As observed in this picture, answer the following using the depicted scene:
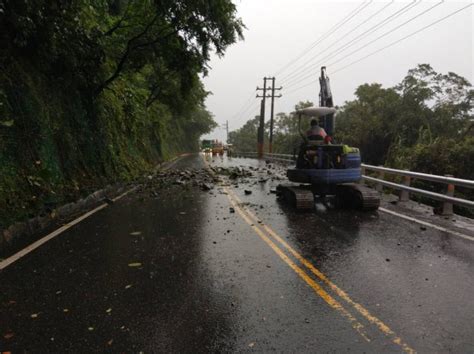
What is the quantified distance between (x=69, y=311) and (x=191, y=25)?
10.8 metres

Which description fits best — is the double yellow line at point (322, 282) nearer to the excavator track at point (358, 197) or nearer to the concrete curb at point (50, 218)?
the excavator track at point (358, 197)

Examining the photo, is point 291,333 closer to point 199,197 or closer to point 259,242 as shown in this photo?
point 259,242

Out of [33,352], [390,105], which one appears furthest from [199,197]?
[390,105]

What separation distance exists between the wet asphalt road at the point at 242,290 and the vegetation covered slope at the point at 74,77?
239 centimetres

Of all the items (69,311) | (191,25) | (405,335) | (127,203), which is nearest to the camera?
(405,335)

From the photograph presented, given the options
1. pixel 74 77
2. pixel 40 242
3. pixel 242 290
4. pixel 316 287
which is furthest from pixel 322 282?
pixel 74 77

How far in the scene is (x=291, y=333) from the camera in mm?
3551

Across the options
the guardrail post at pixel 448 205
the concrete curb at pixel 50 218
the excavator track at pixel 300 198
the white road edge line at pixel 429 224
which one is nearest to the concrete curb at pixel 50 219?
the concrete curb at pixel 50 218

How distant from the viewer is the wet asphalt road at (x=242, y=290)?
3445mm

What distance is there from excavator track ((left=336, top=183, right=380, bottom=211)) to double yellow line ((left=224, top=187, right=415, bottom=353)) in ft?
9.77

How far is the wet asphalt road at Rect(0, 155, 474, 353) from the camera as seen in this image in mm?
3445

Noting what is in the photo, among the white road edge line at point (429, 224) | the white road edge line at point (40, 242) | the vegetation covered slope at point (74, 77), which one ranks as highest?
the vegetation covered slope at point (74, 77)

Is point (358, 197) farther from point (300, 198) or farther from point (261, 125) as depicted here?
point (261, 125)

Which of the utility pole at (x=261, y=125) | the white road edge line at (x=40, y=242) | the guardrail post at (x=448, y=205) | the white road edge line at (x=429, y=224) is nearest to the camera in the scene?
the white road edge line at (x=40, y=242)
